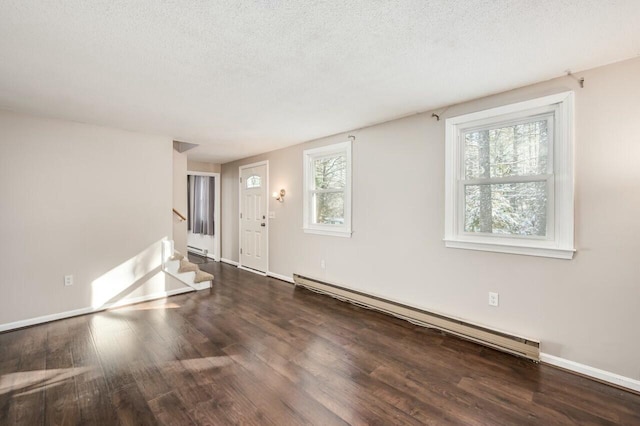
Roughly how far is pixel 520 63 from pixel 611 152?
951mm

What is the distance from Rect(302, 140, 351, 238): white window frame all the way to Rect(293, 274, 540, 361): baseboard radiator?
77cm

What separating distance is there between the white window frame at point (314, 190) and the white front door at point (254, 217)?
1.06m

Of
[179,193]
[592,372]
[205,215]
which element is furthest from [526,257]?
[205,215]

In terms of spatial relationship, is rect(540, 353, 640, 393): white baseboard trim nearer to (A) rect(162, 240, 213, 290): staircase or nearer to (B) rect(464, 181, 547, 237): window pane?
(B) rect(464, 181, 547, 237): window pane

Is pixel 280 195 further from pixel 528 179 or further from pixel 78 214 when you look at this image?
pixel 528 179

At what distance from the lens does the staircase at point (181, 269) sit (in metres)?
4.10

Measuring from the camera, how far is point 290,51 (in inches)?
76.4

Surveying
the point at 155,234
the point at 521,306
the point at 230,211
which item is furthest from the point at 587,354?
the point at 230,211

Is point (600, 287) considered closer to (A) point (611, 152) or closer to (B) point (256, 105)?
(A) point (611, 152)

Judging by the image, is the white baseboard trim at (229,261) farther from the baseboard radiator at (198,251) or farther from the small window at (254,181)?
the small window at (254,181)

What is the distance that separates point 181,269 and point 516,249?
4.23 meters

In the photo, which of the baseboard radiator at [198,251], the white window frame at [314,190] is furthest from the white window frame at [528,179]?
the baseboard radiator at [198,251]

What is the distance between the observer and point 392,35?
176 cm

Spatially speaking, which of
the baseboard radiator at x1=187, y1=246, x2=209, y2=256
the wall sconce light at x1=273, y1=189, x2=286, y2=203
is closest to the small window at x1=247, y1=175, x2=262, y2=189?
the wall sconce light at x1=273, y1=189, x2=286, y2=203
